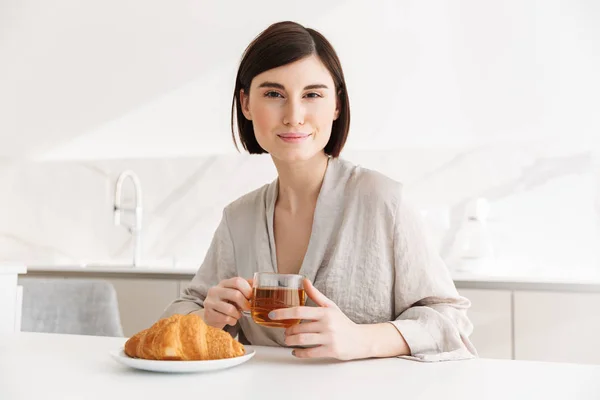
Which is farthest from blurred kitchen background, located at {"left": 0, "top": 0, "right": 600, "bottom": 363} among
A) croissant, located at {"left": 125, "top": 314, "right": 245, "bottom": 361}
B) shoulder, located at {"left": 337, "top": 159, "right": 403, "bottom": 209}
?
croissant, located at {"left": 125, "top": 314, "right": 245, "bottom": 361}

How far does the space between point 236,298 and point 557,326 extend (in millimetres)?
1620

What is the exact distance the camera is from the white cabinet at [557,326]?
89.7 inches

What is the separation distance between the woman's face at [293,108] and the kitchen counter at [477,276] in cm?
130

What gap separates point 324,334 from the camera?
3.21 feet

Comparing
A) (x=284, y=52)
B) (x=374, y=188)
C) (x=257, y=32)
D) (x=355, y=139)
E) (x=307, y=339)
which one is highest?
(x=257, y=32)

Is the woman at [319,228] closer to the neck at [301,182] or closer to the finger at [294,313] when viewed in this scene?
the neck at [301,182]

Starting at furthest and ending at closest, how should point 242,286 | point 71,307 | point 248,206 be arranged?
point 71,307 < point 248,206 < point 242,286

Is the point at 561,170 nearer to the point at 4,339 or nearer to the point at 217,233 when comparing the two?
the point at 217,233

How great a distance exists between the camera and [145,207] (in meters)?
3.50

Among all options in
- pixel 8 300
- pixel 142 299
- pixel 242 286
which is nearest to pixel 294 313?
pixel 242 286

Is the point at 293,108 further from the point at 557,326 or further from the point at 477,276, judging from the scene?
the point at 557,326

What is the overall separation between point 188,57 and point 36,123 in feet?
3.30

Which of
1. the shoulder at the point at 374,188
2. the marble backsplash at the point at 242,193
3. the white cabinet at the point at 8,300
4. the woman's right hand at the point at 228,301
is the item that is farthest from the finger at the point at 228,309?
the marble backsplash at the point at 242,193

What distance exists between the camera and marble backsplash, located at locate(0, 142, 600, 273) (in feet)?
9.41
